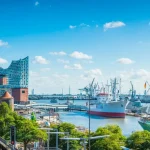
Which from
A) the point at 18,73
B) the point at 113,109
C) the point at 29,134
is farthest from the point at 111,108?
the point at 18,73

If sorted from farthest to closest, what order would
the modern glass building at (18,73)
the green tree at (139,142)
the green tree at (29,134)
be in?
the modern glass building at (18,73), the green tree at (29,134), the green tree at (139,142)

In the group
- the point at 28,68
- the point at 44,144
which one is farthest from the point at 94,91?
the point at 44,144

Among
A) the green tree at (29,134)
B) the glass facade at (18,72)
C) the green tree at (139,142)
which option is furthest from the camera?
the glass facade at (18,72)

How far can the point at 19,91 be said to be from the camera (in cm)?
15075

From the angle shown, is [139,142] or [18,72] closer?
[139,142]

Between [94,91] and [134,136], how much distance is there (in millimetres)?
160607

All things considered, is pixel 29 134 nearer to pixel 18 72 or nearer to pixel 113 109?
pixel 113 109

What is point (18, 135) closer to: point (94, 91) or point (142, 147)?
point (142, 147)

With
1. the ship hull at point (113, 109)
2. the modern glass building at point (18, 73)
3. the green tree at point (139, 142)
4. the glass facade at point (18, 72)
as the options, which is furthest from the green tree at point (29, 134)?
the glass facade at point (18, 72)

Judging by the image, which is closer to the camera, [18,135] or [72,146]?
[72,146]

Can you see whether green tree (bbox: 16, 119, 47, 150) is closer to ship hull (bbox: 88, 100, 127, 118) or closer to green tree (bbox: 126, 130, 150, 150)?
green tree (bbox: 126, 130, 150, 150)

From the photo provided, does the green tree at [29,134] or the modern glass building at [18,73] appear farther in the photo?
the modern glass building at [18,73]

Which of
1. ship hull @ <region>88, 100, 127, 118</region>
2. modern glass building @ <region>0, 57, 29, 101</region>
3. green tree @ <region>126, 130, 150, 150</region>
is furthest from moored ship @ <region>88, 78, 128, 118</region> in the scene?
green tree @ <region>126, 130, 150, 150</region>

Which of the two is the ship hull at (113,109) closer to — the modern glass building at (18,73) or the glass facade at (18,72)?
the modern glass building at (18,73)
